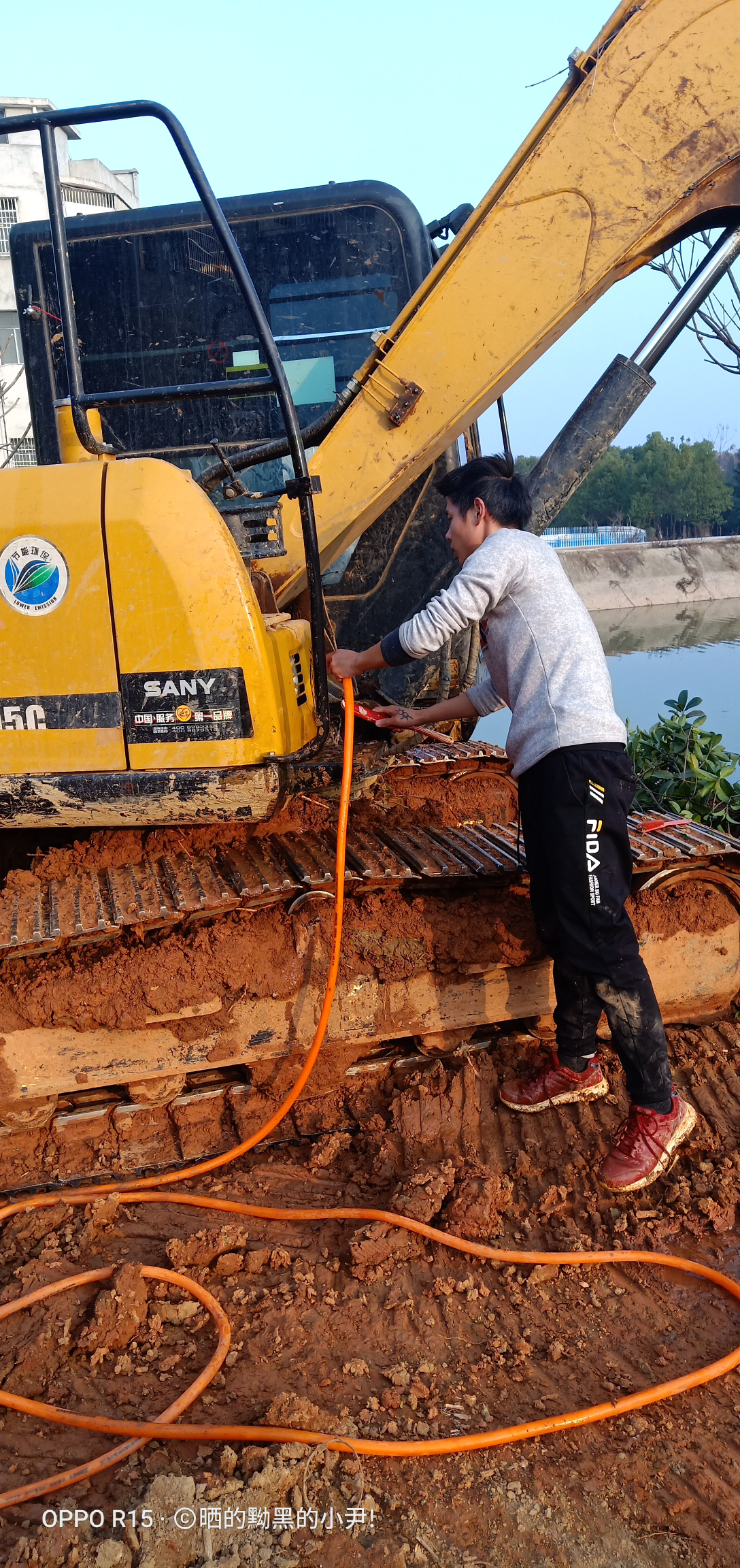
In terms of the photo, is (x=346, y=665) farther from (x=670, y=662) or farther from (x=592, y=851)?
(x=670, y=662)

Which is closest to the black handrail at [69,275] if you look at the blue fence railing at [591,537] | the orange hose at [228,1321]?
the orange hose at [228,1321]

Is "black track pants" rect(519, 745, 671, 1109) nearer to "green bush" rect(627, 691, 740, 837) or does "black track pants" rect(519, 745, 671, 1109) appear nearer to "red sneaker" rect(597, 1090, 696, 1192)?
"red sneaker" rect(597, 1090, 696, 1192)

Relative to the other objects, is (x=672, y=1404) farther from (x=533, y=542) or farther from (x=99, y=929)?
(x=533, y=542)

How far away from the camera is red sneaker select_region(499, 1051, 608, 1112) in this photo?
3.55 m

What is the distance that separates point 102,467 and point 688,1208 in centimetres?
280

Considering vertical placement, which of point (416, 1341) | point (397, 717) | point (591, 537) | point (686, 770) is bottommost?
point (416, 1341)

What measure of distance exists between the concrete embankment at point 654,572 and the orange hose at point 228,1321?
62.7ft

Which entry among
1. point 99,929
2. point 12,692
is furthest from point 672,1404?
point 12,692

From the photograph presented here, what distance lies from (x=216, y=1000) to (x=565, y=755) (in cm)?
140

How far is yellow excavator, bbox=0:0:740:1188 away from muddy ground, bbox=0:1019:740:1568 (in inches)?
13.2

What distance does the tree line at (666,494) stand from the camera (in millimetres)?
38188

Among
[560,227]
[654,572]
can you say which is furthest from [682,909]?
[654,572]

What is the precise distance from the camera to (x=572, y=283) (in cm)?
334

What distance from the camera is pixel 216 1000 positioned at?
3445 millimetres
